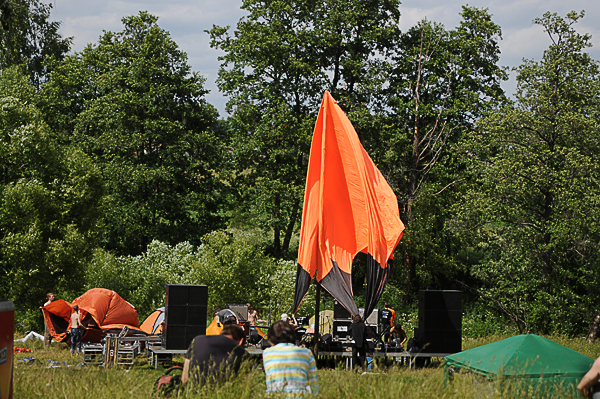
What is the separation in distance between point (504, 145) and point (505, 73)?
6.81m

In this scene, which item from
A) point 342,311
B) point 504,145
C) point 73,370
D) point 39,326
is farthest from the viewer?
point 504,145

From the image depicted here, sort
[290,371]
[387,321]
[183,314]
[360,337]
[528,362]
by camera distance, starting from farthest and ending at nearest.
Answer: [387,321], [183,314], [360,337], [528,362], [290,371]

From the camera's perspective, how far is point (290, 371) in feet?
15.8

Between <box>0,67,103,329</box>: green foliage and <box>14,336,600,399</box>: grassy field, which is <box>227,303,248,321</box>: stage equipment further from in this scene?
<box>14,336,600,399</box>: grassy field

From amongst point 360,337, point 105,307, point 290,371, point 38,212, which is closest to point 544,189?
point 360,337

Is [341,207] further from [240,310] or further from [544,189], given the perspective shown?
[544,189]

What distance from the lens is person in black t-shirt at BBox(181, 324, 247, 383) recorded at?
16.4 ft

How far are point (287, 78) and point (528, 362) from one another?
2309 centimetres

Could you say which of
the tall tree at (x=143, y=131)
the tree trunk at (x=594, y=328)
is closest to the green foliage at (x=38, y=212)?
the tall tree at (x=143, y=131)

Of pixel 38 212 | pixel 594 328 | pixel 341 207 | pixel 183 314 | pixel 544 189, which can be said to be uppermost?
pixel 544 189

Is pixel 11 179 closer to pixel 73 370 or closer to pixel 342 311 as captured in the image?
pixel 342 311

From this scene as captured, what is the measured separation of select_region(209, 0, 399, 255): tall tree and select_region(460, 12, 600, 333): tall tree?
291 inches

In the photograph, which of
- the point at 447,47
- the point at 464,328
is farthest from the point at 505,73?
the point at 464,328

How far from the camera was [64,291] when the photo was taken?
832 inches
